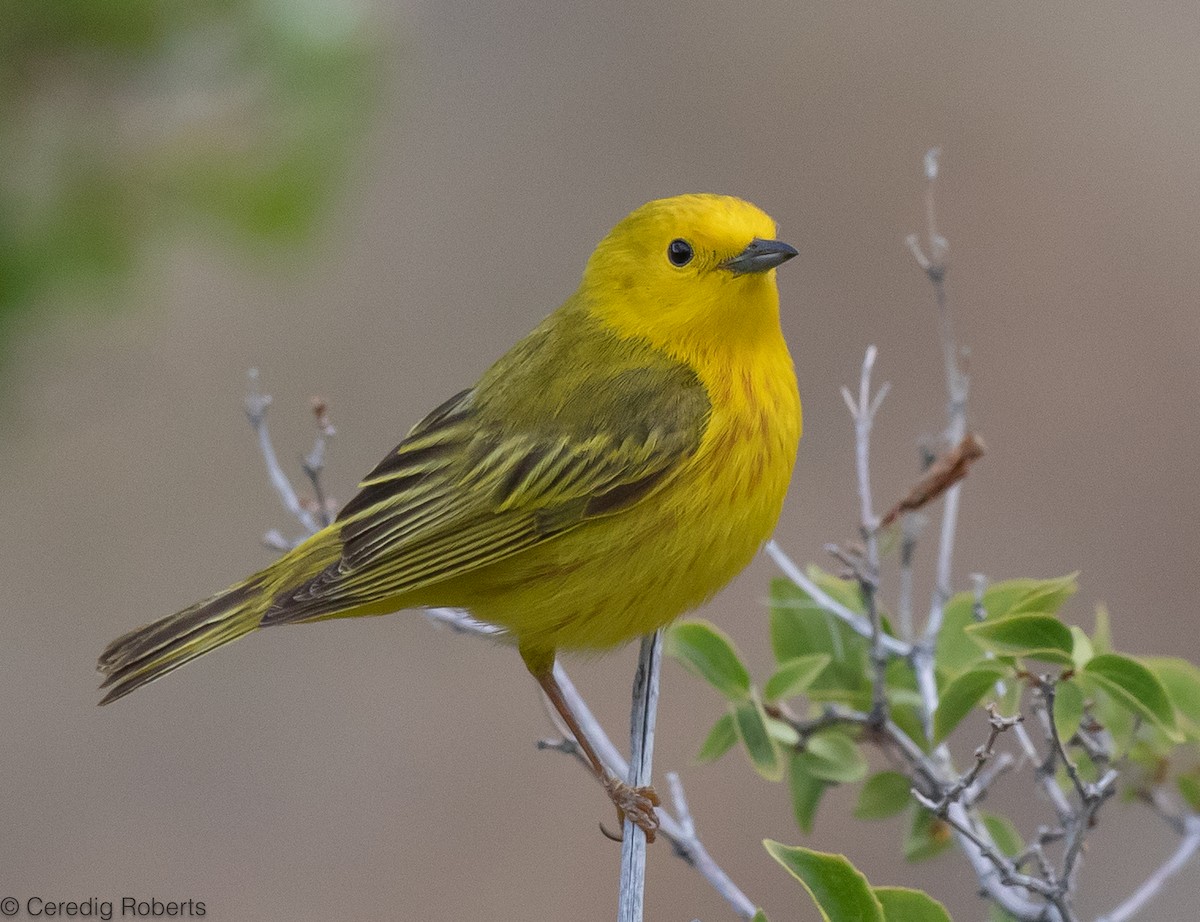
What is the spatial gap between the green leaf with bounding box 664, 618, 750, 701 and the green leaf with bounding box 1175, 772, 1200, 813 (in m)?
0.90

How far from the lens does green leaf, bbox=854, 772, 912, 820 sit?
9.43ft

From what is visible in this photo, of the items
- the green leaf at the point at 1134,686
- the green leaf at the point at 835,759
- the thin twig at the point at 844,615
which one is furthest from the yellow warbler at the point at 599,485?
the green leaf at the point at 1134,686

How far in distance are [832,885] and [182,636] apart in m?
1.91

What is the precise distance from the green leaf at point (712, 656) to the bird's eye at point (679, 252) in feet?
3.08

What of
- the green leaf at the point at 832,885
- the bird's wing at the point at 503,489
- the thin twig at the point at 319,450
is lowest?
the green leaf at the point at 832,885

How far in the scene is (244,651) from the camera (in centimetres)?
774

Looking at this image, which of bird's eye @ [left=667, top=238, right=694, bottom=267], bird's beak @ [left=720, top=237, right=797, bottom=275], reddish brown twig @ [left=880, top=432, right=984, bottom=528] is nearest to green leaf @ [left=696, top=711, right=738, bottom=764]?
reddish brown twig @ [left=880, top=432, right=984, bottom=528]

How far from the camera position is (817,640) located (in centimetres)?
304

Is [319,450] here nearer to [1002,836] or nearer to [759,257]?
[759,257]

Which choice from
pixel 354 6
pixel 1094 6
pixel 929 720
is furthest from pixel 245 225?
pixel 1094 6

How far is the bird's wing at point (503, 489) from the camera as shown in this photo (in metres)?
3.21

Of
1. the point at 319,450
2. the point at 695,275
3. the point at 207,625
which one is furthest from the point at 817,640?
the point at 207,625

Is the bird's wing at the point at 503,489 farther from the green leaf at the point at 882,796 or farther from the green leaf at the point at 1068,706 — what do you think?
the green leaf at the point at 1068,706

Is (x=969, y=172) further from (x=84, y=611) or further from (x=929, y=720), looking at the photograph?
(x=929, y=720)
